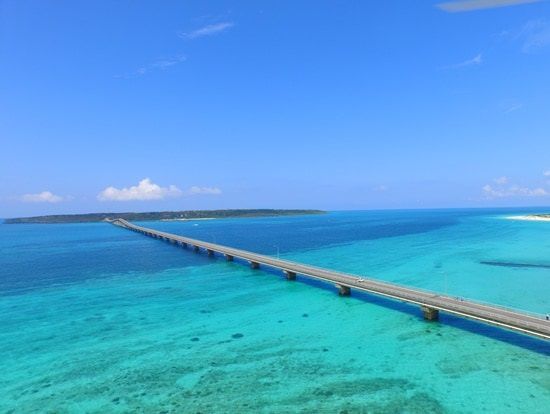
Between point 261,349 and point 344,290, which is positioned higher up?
point 344,290

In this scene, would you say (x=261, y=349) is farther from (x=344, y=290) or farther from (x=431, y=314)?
(x=344, y=290)

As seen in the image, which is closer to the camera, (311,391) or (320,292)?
(311,391)

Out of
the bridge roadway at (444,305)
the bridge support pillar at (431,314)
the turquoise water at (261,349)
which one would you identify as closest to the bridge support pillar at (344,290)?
the bridge roadway at (444,305)

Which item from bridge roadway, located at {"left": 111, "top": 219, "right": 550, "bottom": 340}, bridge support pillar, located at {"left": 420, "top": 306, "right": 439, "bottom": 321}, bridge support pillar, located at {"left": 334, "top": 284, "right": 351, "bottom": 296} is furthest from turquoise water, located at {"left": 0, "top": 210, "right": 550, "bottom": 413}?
bridge support pillar, located at {"left": 334, "top": 284, "right": 351, "bottom": 296}

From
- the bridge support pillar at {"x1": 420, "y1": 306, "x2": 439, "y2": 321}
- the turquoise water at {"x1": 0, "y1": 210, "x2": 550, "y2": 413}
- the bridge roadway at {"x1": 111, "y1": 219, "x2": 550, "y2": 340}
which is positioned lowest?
the turquoise water at {"x1": 0, "y1": 210, "x2": 550, "y2": 413}

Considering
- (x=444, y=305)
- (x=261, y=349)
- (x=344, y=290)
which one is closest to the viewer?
(x=261, y=349)

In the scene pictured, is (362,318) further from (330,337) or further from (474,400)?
(474,400)

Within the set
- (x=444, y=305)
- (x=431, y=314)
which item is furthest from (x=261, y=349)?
(x=444, y=305)

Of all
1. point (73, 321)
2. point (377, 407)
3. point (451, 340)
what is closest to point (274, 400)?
point (377, 407)

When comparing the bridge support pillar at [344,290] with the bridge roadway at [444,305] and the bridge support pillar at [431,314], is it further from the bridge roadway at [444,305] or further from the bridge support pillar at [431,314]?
the bridge support pillar at [431,314]

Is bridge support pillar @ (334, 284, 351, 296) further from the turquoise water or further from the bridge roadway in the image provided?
the turquoise water


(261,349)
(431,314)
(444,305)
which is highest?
A: (444,305)
